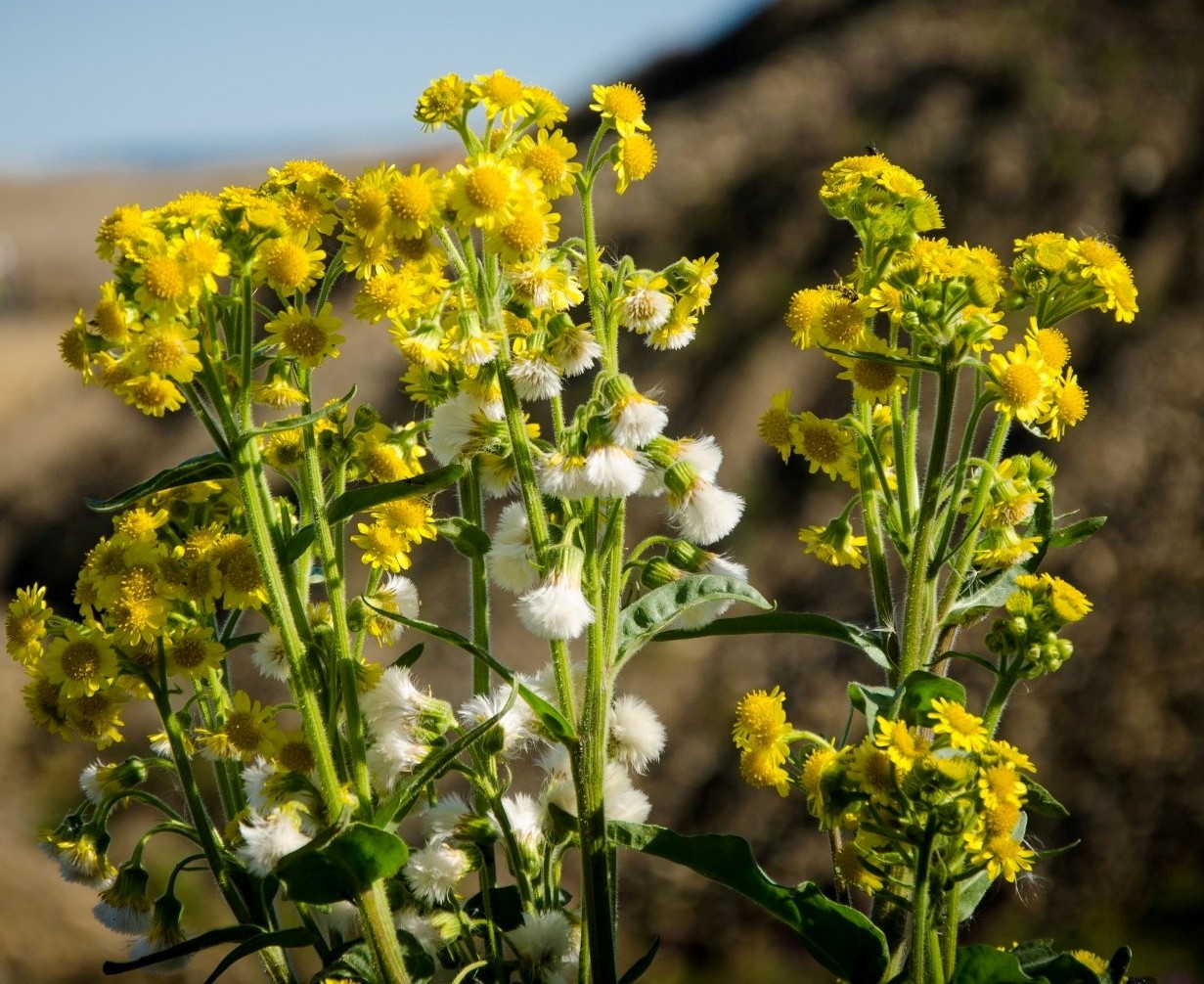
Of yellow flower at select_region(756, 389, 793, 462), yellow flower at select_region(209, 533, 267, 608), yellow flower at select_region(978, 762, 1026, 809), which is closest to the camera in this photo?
yellow flower at select_region(978, 762, 1026, 809)

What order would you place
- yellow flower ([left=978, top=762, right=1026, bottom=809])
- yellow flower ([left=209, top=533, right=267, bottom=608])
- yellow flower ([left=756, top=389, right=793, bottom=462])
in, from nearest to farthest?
yellow flower ([left=978, top=762, right=1026, bottom=809]), yellow flower ([left=209, top=533, right=267, bottom=608]), yellow flower ([left=756, top=389, right=793, bottom=462])

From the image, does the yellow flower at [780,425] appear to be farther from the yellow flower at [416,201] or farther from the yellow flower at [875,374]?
the yellow flower at [416,201]

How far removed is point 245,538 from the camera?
760mm

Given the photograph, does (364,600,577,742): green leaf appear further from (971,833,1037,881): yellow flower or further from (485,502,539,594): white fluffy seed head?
(971,833,1037,881): yellow flower

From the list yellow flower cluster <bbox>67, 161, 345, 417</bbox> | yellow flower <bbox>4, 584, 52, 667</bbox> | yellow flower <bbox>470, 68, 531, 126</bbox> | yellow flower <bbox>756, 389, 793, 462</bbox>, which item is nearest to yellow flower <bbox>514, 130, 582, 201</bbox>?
yellow flower <bbox>470, 68, 531, 126</bbox>

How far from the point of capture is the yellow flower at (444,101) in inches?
27.4

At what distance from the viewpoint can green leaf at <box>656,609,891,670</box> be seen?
74cm

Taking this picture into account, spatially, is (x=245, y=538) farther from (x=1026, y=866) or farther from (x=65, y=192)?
(x=65, y=192)

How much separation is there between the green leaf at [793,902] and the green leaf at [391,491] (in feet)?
0.83

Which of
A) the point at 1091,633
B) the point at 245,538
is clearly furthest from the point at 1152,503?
the point at 245,538

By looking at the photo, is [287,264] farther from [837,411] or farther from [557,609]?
[837,411]

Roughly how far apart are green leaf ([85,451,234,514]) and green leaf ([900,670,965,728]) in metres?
0.44

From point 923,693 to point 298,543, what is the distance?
1.31 ft

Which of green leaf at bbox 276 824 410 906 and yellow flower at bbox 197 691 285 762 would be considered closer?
green leaf at bbox 276 824 410 906
